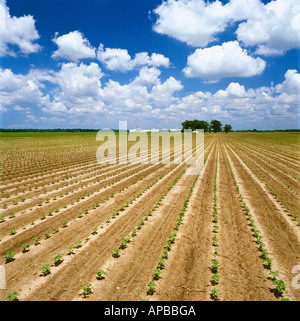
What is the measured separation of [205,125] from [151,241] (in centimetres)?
18465

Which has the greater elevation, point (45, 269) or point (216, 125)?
point (216, 125)

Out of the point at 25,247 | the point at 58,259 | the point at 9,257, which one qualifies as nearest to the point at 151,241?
the point at 58,259

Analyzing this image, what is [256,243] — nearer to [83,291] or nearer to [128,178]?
[83,291]

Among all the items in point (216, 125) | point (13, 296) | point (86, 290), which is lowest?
point (13, 296)

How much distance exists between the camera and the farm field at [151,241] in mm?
4812

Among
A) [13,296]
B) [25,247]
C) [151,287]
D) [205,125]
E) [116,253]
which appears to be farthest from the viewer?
[205,125]

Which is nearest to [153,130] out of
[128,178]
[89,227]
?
[128,178]

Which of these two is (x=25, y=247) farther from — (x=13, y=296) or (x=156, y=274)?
(x=156, y=274)

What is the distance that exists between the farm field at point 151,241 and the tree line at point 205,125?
546 feet

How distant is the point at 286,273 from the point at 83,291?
543 cm

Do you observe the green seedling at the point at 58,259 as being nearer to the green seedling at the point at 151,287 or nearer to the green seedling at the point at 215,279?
the green seedling at the point at 151,287

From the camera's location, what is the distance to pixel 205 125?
592 ft

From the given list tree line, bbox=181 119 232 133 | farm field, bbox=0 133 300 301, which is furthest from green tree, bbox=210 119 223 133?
farm field, bbox=0 133 300 301

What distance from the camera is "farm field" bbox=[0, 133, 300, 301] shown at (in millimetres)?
4812
